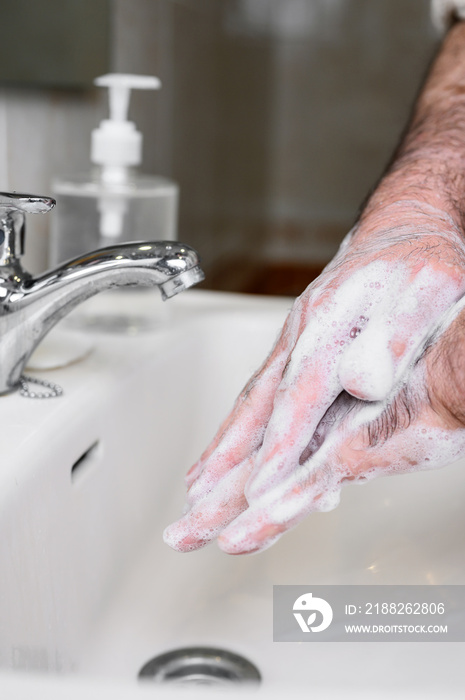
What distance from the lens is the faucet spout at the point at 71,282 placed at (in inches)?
16.9

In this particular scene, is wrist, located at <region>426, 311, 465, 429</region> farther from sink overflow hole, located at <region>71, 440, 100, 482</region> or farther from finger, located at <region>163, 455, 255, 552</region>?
sink overflow hole, located at <region>71, 440, 100, 482</region>

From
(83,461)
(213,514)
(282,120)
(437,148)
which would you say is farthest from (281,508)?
(282,120)

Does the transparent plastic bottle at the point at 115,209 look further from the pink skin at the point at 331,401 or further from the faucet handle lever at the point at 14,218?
the pink skin at the point at 331,401

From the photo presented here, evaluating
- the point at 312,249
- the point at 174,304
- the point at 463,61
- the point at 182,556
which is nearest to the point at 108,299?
the point at 174,304

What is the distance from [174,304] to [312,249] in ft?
4.24

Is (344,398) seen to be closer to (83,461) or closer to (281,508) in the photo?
(281,508)

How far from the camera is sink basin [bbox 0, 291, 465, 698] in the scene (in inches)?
15.4

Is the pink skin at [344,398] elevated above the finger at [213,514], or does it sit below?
above

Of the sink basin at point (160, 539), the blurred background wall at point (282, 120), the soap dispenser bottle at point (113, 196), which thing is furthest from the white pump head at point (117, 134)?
the blurred background wall at point (282, 120)

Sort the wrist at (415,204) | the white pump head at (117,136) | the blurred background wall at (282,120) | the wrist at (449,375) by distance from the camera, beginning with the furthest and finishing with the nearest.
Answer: the blurred background wall at (282,120) < the white pump head at (117,136) < the wrist at (415,204) < the wrist at (449,375)

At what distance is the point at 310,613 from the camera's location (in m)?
0.49

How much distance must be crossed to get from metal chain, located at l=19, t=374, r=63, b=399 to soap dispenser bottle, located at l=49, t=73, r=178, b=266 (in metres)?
0.14

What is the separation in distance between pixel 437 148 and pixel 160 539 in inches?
12.9

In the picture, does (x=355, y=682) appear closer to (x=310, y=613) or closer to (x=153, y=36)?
(x=310, y=613)
